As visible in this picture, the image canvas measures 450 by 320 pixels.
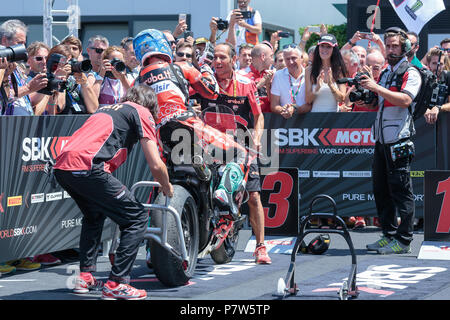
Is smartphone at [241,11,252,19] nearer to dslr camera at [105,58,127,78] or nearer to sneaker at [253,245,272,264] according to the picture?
dslr camera at [105,58,127,78]

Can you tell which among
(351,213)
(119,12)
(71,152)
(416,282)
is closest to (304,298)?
(416,282)

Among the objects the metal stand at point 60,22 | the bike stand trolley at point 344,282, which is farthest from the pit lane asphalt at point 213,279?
the metal stand at point 60,22

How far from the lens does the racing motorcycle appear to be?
7.15m

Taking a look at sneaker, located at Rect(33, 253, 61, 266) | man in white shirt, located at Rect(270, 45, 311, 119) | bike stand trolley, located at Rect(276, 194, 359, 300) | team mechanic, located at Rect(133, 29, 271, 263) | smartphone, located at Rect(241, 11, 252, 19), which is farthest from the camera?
smartphone, located at Rect(241, 11, 252, 19)

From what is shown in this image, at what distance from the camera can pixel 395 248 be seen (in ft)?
31.1

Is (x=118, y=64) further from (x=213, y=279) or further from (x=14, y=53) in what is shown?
(x=213, y=279)

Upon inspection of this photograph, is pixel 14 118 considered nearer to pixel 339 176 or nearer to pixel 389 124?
pixel 389 124

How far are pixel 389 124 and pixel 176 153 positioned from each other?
2.87 m

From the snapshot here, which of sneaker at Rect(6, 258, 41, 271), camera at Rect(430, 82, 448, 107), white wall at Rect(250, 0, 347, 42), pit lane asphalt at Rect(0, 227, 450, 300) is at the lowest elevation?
pit lane asphalt at Rect(0, 227, 450, 300)

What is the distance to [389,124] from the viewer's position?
9406 mm

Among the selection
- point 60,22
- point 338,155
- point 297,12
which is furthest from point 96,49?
point 297,12

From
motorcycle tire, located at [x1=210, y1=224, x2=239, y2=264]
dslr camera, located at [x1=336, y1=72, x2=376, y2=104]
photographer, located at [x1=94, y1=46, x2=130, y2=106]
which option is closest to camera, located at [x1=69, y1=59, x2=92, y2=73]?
photographer, located at [x1=94, y1=46, x2=130, y2=106]

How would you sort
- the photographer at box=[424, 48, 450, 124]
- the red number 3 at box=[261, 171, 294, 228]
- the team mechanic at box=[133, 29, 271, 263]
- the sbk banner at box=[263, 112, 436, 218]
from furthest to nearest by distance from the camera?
1. the sbk banner at box=[263, 112, 436, 218]
2. the photographer at box=[424, 48, 450, 124]
3. the red number 3 at box=[261, 171, 294, 228]
4. the team mechanic at box=[133, 29, 271, 263]

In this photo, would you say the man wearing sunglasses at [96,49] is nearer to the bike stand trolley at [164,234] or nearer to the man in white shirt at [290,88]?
the man in white shirt at [290,88]
